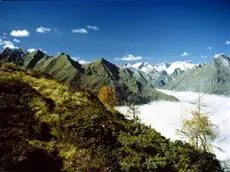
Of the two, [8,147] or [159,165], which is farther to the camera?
[159,165]

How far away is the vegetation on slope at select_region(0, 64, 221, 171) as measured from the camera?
70.7 feet

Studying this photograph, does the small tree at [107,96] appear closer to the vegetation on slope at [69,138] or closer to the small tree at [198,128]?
the small tree at [198,128]

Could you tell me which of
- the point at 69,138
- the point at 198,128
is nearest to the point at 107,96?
the point at 198,128

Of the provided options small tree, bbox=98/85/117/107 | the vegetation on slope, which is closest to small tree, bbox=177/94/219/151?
the vegetation on slope

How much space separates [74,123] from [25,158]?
5.62 meters

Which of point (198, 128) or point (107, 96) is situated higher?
point (107, 96)

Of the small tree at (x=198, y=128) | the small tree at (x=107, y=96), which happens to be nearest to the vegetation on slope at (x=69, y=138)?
the small tree at (x=198, y=128)

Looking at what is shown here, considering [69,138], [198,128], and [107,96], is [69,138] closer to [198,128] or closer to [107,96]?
[198,128]

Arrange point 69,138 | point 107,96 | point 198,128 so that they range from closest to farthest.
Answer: point 69,138 → point 198,128 → point 107,96

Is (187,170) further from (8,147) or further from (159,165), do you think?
(8,147)

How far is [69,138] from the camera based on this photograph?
79.3ft

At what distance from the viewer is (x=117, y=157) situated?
79.6ft

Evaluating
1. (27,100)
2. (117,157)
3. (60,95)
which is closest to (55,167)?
(117,157)

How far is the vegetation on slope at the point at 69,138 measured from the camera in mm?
21562
